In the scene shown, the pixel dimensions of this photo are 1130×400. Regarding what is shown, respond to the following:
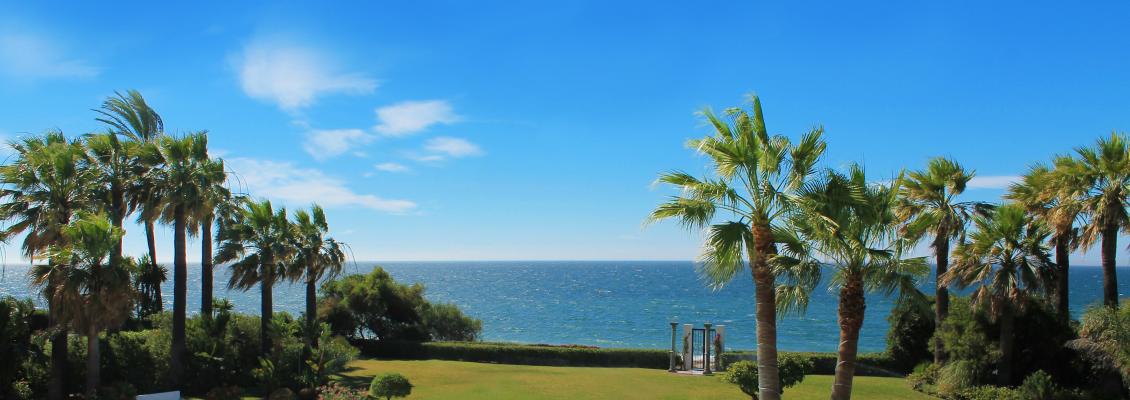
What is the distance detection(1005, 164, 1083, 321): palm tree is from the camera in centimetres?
2083

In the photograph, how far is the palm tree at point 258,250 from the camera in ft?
78.5

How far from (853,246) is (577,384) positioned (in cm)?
1224

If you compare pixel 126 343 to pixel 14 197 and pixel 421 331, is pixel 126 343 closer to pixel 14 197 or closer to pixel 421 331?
pixel 14 197

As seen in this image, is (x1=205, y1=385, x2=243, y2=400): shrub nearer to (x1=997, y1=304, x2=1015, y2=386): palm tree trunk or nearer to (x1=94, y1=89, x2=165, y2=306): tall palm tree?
(x1=94, y1=89, x2=165, y2=306): tall palm tree

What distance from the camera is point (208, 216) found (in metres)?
22.8

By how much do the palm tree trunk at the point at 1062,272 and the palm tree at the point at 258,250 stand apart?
24424 mm

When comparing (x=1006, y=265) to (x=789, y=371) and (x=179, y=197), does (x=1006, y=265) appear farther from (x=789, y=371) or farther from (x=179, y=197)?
(x=179, y=197)

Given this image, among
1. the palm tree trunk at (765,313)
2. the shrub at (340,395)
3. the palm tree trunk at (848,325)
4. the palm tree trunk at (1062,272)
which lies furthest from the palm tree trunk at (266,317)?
the palm tree trunk at (1062,272)

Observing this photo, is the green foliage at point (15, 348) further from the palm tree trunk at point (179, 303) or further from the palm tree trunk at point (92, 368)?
the palm tree trunk at point (179, 303)

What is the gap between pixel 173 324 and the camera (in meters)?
21.8

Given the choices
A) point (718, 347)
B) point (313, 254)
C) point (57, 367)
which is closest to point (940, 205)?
point (718, 347)

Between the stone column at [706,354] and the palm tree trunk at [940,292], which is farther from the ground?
the palm tree trunk at [940,292]

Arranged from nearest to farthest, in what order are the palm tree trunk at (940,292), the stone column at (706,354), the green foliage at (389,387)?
the green foliage at (389,387), the palm tree trunk at (940,292), the stone column at (706,354)

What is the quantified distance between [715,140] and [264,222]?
17548mm
